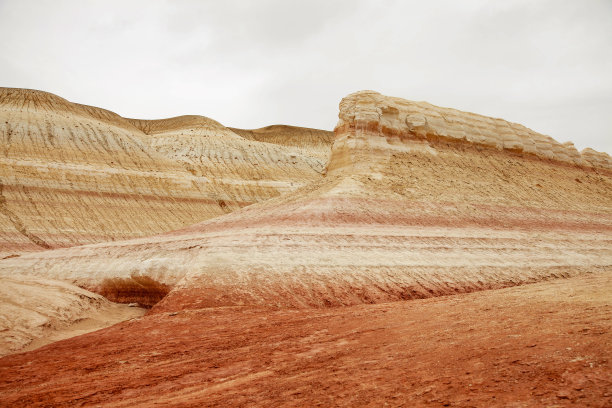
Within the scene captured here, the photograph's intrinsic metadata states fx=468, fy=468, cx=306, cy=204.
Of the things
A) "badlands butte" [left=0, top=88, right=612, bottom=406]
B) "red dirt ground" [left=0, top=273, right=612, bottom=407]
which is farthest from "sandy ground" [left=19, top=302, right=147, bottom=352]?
"red dirt ground" [left=0, top=273, right=612, bottom=407]

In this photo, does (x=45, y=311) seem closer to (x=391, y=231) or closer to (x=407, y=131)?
(x=391, y=231)

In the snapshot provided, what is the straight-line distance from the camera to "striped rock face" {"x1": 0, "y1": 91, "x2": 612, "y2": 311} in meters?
18.1

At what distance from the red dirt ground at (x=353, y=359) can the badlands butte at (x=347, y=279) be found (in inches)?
2.0

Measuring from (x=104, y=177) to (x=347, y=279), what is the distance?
41.0 m

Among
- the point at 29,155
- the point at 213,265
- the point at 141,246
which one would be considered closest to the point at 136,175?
the point at 29,155

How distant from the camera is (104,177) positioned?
51156 mm

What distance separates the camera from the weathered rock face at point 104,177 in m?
43.8

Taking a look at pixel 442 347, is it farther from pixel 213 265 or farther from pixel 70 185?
pixel 70 185

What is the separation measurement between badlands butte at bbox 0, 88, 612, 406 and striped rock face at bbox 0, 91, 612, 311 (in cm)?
11

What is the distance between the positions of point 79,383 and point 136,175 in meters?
47.5

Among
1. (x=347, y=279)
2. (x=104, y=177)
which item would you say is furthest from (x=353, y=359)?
(x=104, y=177)

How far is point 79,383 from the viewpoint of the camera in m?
9.32

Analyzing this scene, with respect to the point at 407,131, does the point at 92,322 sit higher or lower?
lower

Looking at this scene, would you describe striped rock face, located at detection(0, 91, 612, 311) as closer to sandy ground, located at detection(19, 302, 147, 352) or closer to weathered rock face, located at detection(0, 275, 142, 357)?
sandy ground, located at detection(19, 302, 147, 352)
